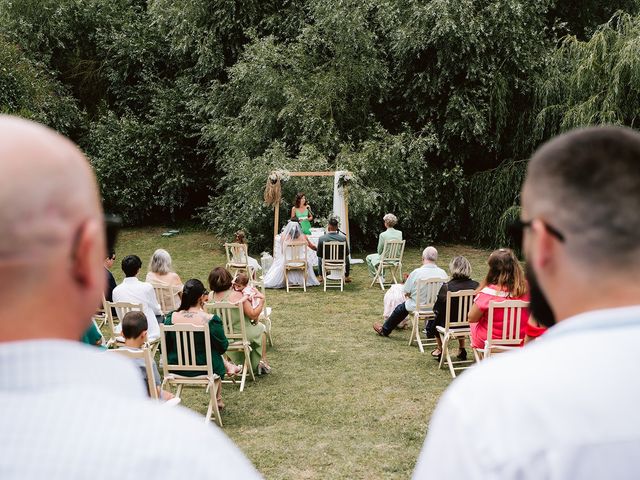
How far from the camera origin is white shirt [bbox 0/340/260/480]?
0.96 metres

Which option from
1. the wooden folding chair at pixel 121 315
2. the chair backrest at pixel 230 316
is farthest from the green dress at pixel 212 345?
the chair backrest at pixel 230 316

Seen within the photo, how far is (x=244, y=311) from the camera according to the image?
916cm

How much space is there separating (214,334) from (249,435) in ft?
3.57

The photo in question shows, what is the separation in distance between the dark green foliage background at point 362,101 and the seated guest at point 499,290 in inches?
385

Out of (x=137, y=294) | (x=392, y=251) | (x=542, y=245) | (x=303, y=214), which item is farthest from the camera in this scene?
(x=303, y=214)

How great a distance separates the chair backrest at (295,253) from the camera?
604 inches

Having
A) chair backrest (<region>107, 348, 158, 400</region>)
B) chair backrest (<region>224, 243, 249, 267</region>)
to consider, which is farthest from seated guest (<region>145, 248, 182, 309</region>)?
chair backrest (<region>224, 243, 249, 267</region>)

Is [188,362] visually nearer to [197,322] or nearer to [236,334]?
[197,322]

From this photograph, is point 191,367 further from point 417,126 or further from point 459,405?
point 417,126

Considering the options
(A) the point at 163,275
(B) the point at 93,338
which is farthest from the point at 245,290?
(B) the point at 93,338

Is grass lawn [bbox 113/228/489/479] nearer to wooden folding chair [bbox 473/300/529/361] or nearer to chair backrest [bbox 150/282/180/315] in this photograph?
wooden folding chair [bbox 473/300/529/361]

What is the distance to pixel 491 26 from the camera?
19.4 metres

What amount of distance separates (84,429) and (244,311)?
Answer: 8229 millimetres

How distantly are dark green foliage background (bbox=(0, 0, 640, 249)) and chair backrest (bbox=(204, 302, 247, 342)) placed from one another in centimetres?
1019
